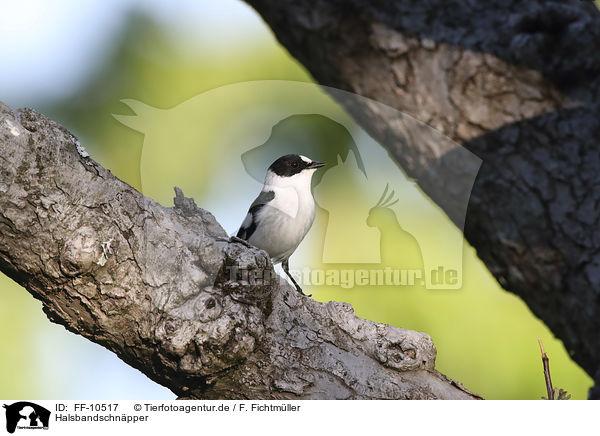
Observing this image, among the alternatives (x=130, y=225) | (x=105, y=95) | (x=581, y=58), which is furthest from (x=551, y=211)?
(x=105, y=95)

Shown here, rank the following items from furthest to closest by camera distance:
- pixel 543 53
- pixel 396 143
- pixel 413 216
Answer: pixel 413 216
pixel 396 143
pixel 543 53

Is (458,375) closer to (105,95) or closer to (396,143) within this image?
(396,143)

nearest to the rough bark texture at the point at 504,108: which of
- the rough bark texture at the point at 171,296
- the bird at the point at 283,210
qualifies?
the rough bark texture at the point at 171,296

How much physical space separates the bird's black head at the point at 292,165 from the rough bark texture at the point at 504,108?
0.57 meters

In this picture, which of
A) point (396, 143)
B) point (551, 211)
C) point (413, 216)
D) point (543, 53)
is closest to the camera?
point (551, 211)

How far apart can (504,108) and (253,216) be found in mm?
1333

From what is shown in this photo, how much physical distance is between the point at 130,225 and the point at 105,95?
144 cm

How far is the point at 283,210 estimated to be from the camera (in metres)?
2.67

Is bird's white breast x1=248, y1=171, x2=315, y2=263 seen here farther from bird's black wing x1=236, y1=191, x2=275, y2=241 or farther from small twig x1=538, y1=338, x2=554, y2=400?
small twig x1=538, y1=338, x2=554, y2=400

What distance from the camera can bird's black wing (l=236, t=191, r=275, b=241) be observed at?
8.49 ft

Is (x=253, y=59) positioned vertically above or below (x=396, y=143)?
above

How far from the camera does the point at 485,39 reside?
1.75 metres
